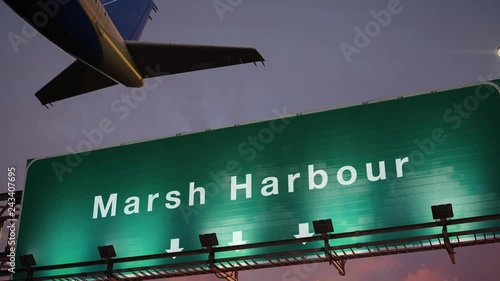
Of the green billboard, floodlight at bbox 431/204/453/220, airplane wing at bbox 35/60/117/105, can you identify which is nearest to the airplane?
airplane wing at bbox 35/60/117/105

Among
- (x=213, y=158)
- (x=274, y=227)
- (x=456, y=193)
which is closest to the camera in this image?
(x=456, y=193)

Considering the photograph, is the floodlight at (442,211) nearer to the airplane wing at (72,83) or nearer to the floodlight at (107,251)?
the floodlight at (107,251)

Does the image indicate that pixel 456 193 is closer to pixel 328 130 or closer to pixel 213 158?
pixel 328 130

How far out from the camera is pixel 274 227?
51.6 feet

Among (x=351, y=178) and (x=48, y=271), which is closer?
(x=351, y=178)

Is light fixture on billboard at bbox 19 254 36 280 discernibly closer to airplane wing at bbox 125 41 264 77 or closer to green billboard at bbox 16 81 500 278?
green billboard at bbox 16 81 500 278

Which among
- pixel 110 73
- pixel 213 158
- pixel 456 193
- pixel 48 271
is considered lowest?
pixel 48 271

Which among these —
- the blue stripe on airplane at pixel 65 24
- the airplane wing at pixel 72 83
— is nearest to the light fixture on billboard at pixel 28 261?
the airplane wing at pixel 72 83

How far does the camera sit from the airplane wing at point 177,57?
1491cm

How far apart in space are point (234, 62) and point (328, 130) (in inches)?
109

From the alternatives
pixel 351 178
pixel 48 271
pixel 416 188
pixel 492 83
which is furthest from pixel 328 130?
pixel 48 271

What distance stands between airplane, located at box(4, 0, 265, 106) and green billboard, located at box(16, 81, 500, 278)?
7.71 feet

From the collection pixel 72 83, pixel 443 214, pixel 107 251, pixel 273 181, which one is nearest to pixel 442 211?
pixel 443 214

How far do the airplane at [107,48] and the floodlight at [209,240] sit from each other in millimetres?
3467
